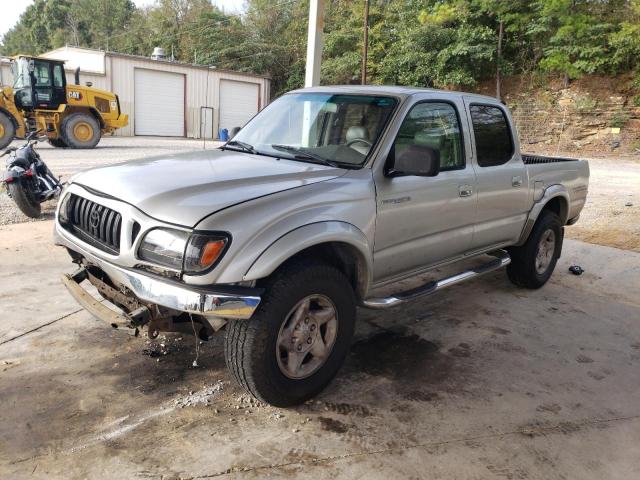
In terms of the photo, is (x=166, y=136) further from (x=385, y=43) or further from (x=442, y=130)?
(x=442, y=130)

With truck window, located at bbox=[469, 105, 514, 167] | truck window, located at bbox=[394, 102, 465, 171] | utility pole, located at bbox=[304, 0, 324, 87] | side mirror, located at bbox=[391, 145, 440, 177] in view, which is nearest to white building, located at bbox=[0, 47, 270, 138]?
A: utility pole, located at bbox=[304, 0, 324, 87]

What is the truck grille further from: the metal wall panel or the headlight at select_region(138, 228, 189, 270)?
the metal wall panel

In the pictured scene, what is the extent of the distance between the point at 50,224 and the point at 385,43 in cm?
2522

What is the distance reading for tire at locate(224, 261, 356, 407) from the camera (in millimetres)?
2836

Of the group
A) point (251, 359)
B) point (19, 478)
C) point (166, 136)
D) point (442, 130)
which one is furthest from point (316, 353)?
point (166, 136)

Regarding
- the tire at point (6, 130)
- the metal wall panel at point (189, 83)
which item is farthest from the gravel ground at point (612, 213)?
the metal wall panel at point (189, 83)

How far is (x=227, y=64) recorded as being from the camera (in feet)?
123

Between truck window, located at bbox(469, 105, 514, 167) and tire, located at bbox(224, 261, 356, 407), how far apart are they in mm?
1943

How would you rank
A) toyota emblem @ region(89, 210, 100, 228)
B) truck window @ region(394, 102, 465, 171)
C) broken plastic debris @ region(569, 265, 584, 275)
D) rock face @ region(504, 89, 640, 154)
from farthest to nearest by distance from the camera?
rock face @ region(504, 89, 640, 154)
broken plastic debris @ region(569, 265, 584, 275)
truck window @ region(394, 102, 465, 171)
toyota emblem @ region(89, 210, 100, 228)

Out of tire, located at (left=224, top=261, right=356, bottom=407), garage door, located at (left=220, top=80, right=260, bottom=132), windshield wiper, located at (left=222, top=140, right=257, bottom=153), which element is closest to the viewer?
tire, located at (left=224, top=261, right=356, bottom=407)

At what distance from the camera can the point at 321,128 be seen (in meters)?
3.96

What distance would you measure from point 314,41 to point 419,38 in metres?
19.3

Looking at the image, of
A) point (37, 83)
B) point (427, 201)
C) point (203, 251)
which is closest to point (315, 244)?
point (203, 251)

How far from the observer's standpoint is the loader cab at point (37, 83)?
16.1 meters
